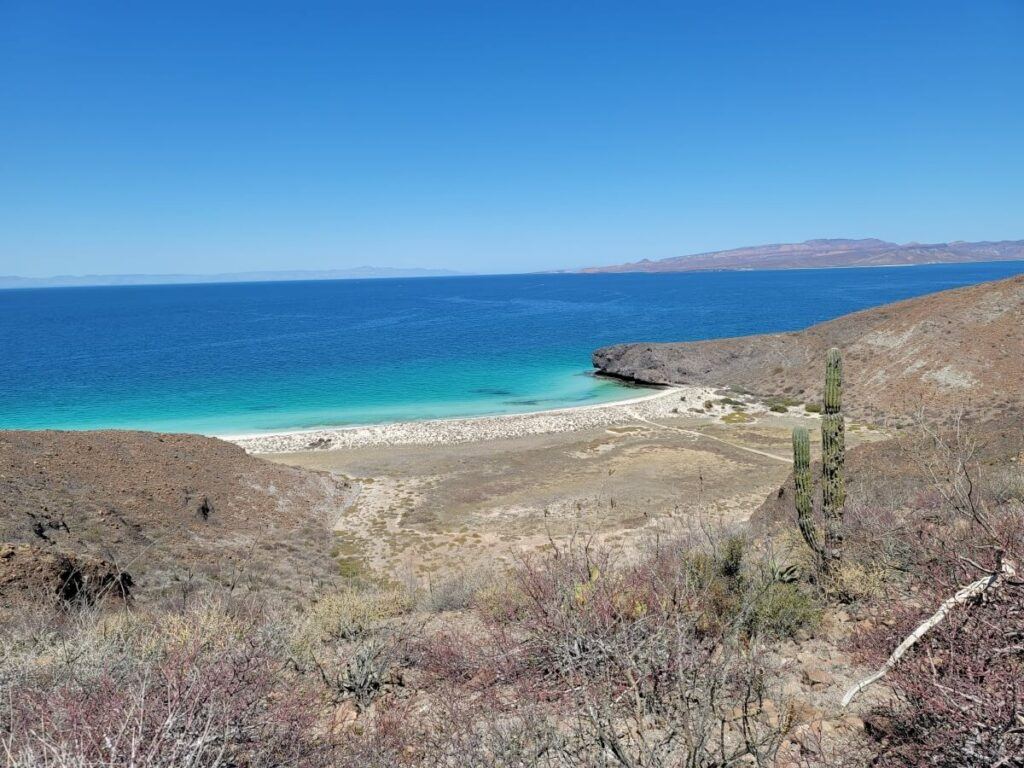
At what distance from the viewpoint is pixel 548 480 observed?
81.9ft

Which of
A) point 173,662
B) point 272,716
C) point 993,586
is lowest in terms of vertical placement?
point 272,716

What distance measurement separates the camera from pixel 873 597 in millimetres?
7973

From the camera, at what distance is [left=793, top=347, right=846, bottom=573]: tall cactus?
30.1 feet

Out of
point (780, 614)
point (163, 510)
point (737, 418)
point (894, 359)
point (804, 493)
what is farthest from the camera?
point (894, 359)

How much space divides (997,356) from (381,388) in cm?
4142

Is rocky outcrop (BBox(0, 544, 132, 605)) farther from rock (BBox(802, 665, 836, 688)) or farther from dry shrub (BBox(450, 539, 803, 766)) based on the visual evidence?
rock (BBox(802, 665, 836, 688))

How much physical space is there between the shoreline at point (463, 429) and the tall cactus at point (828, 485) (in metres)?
22.9

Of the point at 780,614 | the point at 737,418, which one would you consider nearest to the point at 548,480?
the point at 737,418

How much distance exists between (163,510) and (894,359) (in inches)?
1623

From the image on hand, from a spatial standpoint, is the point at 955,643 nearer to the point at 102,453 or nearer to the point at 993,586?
the point at 993,586

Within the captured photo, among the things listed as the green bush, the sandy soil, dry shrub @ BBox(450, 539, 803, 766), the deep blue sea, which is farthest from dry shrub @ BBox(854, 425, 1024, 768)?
the deep blue sea

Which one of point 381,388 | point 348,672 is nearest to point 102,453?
point 348,672

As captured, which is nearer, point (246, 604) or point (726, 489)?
point (246, 604)

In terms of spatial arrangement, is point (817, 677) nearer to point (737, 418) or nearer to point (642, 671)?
point (642, 671)
